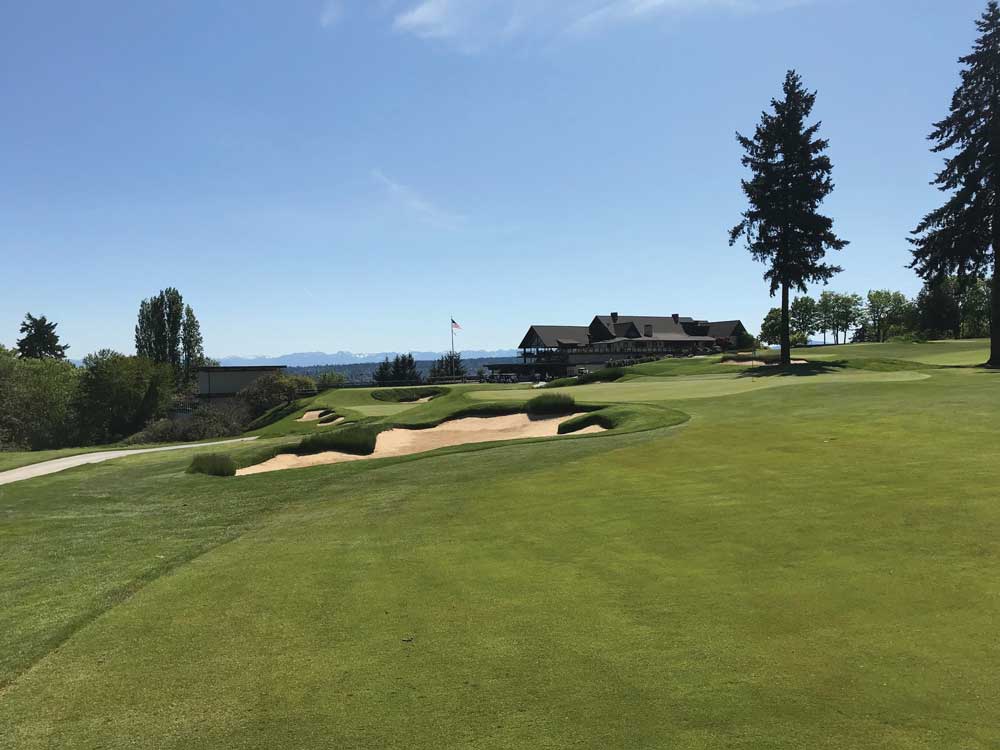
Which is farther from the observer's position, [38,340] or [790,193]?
[38,340]

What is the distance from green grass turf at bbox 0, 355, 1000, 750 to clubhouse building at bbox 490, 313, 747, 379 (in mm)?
68070

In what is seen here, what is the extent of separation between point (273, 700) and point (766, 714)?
12.1 feet

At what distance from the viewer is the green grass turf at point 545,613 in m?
4.41

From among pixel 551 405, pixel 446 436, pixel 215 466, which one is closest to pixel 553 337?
pixel 551 405

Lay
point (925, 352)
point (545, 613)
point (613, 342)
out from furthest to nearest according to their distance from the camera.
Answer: point (613, 342) → point (925, 352) → point (545, 613)

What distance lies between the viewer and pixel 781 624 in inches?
221

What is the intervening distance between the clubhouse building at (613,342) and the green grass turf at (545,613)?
2680 inches

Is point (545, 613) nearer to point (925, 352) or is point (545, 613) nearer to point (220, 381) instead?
point (925, 352)

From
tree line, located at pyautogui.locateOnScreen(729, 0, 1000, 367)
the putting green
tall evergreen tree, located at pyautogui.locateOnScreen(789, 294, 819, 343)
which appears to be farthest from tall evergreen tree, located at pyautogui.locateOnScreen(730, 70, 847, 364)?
tall evergreen tree, located at pyautogui.locateOnScreen(789, 294, 819, 343)

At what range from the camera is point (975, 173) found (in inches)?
1430

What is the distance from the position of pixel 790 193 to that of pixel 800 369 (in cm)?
1454

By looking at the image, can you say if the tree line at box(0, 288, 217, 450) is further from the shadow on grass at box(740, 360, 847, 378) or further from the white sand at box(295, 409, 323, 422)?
the shadow on grass at box(740, 360, 847, 378)

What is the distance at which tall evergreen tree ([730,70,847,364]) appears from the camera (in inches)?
1737

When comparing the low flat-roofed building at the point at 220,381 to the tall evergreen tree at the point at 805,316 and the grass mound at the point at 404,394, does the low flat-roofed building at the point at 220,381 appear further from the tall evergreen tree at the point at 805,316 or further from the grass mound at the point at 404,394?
the tall evergreen tree at the point at 805,316
